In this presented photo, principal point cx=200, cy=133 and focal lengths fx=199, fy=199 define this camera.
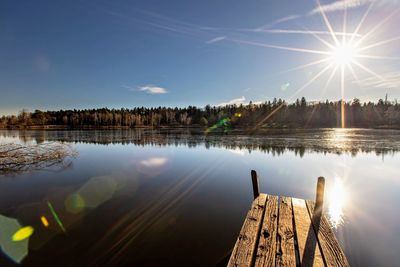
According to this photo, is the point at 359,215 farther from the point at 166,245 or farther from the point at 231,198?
the point at 166,245

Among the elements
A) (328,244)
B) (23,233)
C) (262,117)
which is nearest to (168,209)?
(23,233)

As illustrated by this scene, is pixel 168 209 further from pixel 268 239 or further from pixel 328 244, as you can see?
pixel 328 244

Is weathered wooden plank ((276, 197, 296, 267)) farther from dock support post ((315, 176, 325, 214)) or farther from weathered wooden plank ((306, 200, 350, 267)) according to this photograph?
dock support post ((315, 176, 325, 214))

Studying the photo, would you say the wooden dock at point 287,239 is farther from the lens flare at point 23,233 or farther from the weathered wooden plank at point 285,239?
the lens flare at point 23,233

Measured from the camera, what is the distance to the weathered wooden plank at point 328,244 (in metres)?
3.00

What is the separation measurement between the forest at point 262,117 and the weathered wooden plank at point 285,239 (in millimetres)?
84954

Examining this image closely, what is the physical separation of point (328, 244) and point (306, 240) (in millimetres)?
334

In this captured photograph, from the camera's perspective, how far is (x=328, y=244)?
135 inches

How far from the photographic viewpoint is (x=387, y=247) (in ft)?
17.0

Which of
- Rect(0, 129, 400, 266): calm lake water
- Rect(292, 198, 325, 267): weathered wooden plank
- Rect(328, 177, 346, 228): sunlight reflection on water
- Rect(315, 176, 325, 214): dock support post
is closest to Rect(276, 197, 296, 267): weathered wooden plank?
Rect(292, 198, 325, 267): weathered wooden plank

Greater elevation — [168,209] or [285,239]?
[285,239]

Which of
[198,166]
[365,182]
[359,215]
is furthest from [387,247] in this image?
[198,166]

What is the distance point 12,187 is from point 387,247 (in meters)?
14.9

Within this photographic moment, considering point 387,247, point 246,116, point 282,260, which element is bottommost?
point 387,247
